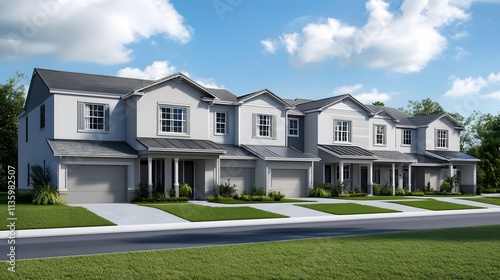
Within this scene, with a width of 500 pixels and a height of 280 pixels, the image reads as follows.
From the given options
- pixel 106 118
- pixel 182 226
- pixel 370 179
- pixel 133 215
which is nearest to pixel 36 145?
pixel 106 118

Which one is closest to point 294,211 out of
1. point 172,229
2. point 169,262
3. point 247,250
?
point 172,229

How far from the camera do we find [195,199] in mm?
33062

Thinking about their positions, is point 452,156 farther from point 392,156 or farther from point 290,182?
Result: point 290,182

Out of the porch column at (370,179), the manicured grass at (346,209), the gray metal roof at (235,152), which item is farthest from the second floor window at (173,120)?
the porch column at (370,179)

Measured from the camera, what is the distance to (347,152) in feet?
128

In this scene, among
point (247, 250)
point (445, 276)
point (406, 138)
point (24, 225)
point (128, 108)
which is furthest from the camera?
point (406, 138)

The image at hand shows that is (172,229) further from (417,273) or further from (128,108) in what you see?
(128,108)

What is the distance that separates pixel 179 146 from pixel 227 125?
19.9 feet

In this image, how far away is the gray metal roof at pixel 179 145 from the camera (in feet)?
98.9

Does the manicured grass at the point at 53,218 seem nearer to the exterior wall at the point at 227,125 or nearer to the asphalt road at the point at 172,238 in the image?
the asphalt road at the point at 172,238

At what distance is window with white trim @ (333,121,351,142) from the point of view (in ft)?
135

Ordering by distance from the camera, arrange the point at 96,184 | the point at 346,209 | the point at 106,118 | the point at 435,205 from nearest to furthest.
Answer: the point at 346,209, the point at 96,184, the point at 106,118, the point at 435,205

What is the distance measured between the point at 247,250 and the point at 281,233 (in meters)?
4.83

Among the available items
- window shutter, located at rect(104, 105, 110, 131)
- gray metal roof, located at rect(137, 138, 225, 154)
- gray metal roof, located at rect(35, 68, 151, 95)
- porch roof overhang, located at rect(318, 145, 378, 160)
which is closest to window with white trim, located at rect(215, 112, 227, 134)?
gray metal roof, located at rect(137, 138, 225, 154)
